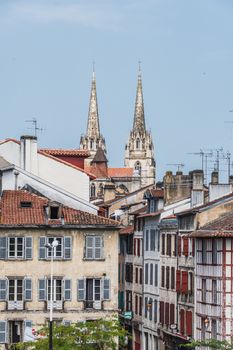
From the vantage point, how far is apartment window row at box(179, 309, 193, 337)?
3706 inches

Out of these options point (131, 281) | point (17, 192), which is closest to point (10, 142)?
point (17, 192)

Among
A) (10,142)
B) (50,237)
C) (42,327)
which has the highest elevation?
(10,142)

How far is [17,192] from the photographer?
9488 cm

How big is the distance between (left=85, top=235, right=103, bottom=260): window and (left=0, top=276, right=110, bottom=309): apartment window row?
153cm

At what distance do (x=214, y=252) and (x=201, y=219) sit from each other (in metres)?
5.14

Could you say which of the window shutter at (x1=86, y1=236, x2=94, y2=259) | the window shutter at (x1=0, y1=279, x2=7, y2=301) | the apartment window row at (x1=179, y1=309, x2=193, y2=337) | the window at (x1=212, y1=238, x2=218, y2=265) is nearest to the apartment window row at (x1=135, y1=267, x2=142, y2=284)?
the apartment window row at (x1=179, y1=309, x2=193, y2=337)

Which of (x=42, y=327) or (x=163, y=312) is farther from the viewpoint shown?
(x=163, y=312)

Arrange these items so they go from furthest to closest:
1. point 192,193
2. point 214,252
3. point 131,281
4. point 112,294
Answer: point 131,281 < point 192,193 < point 112,294 < point 214,252

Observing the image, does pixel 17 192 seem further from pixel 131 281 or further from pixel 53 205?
pixel 131 281

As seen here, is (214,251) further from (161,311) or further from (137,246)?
(137,246)

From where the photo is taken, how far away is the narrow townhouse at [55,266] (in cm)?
9169

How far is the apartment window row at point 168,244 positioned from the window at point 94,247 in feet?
30.3

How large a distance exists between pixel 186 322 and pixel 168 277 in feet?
26.1

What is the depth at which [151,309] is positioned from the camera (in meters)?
111
